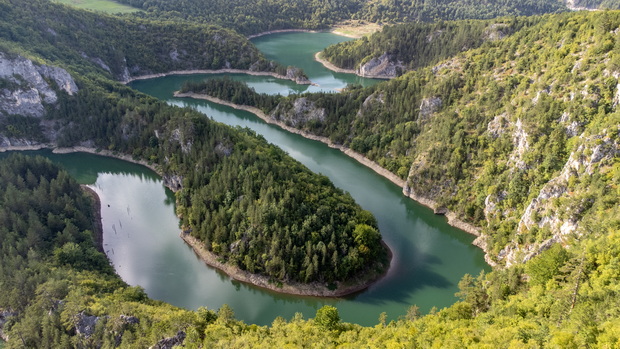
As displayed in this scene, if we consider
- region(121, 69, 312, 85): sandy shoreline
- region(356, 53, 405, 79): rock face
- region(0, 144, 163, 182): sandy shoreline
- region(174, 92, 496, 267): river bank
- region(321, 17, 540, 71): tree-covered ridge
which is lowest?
region(0, 144, 163, 182): sandy shoreline


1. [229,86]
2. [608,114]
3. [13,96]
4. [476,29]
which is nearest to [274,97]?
[229,86]

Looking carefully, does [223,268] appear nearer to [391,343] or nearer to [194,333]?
[194,333]

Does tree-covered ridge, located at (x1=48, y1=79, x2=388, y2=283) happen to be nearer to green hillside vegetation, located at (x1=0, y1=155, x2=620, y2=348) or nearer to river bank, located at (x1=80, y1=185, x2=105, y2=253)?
green hillside vegetation, located at (x1=0, y1=155, x2=620, y2=348)

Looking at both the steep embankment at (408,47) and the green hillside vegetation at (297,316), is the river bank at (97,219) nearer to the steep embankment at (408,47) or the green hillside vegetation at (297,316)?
the green hillside vegetation at (297,316)

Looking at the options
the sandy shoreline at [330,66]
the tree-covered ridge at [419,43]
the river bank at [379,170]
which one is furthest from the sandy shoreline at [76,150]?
the tree-covered ridge at [419,43]

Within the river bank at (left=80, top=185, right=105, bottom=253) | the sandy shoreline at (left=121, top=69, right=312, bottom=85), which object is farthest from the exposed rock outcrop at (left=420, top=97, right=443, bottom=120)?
the sandy shoreline at (left=121, top=69, right=312, bottom=85)

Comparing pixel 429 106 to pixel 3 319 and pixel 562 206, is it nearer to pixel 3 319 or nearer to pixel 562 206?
pixel 562 206
